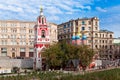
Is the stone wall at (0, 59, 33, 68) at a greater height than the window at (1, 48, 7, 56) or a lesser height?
lesser

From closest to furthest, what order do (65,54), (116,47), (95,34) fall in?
1. (65,54)
2. (95,34)
3. (116,47)

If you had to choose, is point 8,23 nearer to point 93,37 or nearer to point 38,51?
point 93,37

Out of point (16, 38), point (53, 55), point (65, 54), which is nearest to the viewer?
point (53, 55)

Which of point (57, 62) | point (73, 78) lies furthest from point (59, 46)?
point (73, 78)

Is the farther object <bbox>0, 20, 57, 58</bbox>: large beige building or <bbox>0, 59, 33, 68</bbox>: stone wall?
<bbox>0, 20, 57, 58</bbox>: large beige building

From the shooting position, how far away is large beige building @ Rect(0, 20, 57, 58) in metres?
97.8

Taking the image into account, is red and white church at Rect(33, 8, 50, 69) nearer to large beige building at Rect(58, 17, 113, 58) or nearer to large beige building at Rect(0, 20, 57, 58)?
large beige building at Rect(0, 20, 57, 58)

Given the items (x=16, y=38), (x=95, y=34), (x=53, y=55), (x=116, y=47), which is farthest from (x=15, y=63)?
(x=116, y=47)

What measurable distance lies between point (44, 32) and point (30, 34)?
40.3m

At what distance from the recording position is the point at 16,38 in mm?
99125

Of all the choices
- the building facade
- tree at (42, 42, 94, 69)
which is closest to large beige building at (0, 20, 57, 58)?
the building facade

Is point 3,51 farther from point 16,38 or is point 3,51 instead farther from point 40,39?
point 40,39

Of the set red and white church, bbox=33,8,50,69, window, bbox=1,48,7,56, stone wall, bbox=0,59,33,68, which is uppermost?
Result: red and white church, bbox=33,8,50,69

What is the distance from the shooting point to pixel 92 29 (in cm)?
10000
